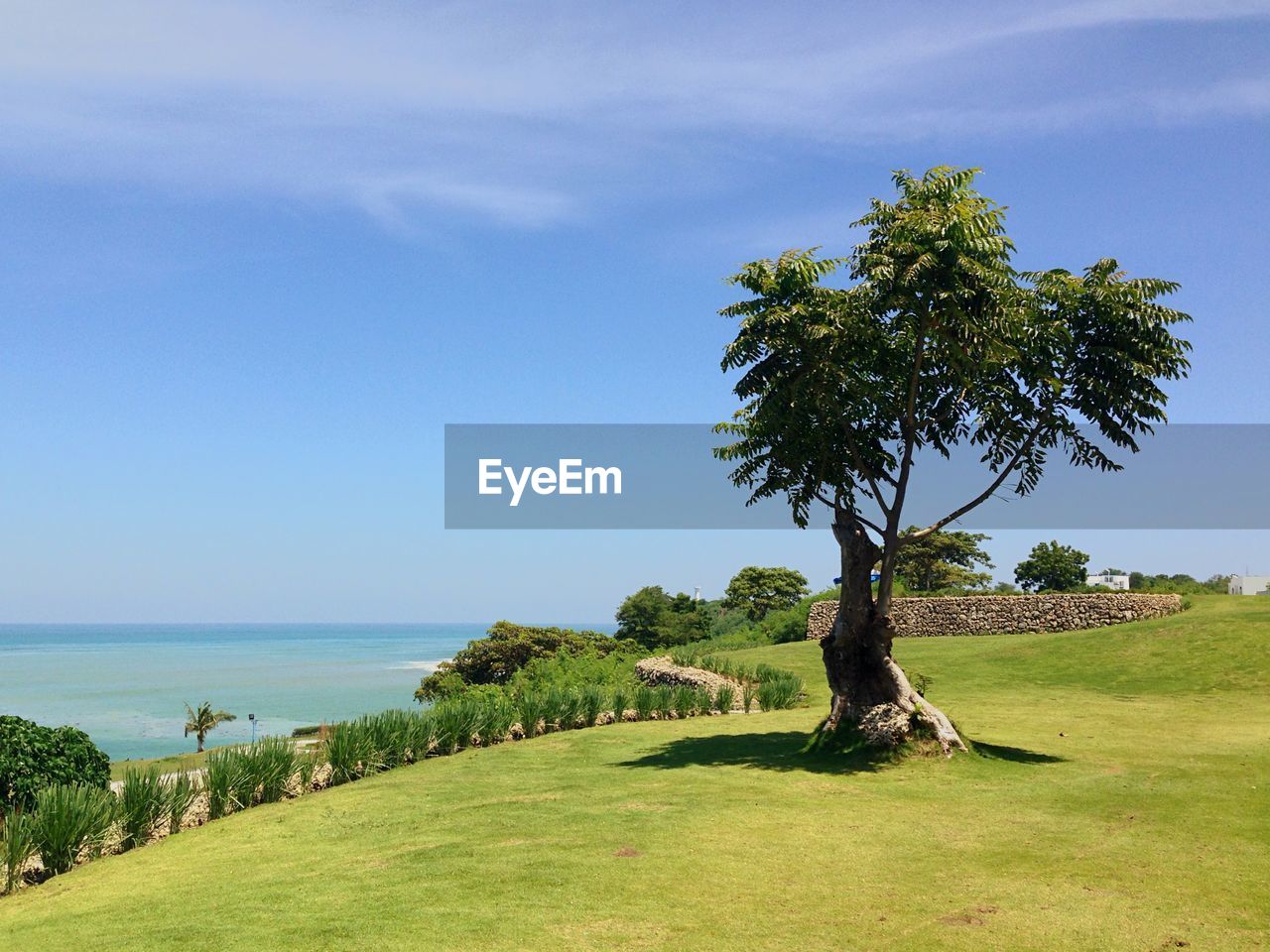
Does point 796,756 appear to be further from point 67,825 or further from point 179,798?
point 67,825

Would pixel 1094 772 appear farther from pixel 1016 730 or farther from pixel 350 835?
pixel 350 835

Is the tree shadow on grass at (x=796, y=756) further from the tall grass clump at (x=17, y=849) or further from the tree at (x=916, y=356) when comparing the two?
the tall grass clump at (x=17, y=849)

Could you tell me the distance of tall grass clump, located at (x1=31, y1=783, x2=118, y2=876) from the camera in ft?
35.9

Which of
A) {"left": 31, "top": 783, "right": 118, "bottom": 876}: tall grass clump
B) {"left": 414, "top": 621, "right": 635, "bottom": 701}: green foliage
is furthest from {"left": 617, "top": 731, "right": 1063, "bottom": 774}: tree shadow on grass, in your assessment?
{"left": 414, "top": 621, "right": 635, "bottom": 701}: green foliage

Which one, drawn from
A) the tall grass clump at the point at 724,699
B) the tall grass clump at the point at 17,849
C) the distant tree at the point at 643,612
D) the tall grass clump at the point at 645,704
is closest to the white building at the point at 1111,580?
the distant tree at the point at 643,612

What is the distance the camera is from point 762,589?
68688 mm

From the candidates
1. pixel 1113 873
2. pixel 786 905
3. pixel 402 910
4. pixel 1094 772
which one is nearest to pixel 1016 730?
pixel 1094 772

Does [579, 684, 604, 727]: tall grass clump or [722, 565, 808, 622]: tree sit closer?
[579, 684, 604, 727]: tall grass clump

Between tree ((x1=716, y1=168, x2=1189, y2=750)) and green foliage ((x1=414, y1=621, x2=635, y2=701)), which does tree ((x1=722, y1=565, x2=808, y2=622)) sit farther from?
tree ((x1=716, y1=168, x2=1189, y2=750))

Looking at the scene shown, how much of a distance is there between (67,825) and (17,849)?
70 cm

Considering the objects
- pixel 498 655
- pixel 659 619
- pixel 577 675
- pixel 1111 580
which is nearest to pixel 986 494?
pixel 577 675

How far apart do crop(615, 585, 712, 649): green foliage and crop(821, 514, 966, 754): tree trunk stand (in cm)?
4752

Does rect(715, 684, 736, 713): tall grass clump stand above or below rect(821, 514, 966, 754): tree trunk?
below

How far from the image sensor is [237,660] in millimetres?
180250
